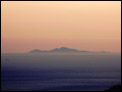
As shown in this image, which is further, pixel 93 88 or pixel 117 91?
pixel 93 88

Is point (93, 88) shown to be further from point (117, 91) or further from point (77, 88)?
point (117, 91)

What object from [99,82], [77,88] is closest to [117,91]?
[77,88]

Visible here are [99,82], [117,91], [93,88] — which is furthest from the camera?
[99,82]

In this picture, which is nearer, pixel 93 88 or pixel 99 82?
pixel 93 88

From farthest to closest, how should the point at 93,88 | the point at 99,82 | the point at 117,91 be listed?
the point at 99,82 < the point at 93,88 < the point at 117,91

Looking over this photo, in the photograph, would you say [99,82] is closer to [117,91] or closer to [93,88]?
[93,88]

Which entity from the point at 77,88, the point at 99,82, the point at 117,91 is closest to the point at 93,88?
the point at 77,88

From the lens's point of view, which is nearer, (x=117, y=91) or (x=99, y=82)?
(x=117, y=91)
